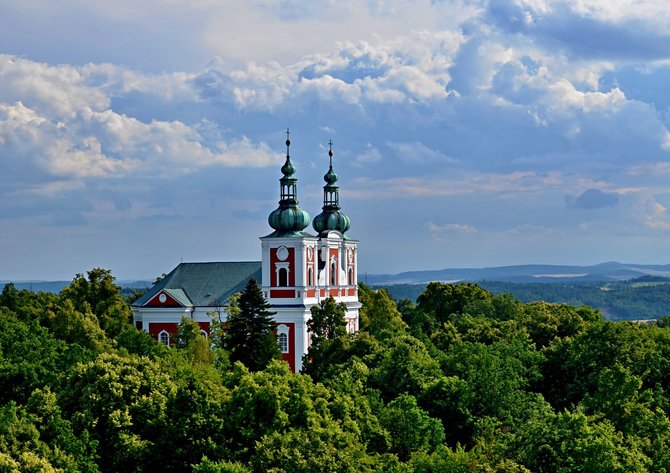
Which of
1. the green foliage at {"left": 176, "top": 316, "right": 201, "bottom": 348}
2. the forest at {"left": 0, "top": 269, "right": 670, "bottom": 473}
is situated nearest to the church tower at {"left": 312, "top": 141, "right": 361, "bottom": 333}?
the green foliage at {"left": 176, "top": 316, "right": 201, "bottom": 348}

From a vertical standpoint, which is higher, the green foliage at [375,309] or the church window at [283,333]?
the green foliage at [375,309]

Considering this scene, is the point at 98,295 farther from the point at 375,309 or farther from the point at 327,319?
the point at 375,309

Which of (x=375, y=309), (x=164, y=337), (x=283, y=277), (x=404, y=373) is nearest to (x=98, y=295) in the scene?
(x=164, y=337)

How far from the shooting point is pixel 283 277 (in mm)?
85562

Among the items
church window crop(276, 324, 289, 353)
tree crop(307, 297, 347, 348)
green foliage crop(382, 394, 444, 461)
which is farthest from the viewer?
church window crop(276, 324, 289, 353)

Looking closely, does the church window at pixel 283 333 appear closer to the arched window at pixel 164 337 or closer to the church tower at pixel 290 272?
the church tower at pixel 290 272

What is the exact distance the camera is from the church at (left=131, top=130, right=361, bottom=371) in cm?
8475

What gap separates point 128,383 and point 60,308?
32.6 meters

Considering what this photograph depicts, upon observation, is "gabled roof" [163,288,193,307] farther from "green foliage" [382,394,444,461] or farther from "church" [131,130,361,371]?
"green foliage" [382,394,444,461]

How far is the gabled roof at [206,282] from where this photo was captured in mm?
89750

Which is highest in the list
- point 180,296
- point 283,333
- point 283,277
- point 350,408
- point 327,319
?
point 283,277

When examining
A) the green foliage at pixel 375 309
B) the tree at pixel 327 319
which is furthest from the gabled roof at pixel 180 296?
the green foliage at pixel 375 309

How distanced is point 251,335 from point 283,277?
15115 millimetres

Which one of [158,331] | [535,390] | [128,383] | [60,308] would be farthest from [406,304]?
[128,383]
